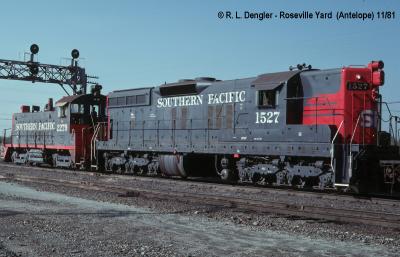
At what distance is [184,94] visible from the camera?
2041 cm

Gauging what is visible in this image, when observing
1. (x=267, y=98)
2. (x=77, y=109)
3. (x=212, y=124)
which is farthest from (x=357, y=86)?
(x=77, y=109)

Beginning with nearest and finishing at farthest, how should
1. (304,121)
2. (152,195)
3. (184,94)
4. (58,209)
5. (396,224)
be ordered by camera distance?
1. (396,224)
2. (58,209)
3. (152,195)
4. (304,121)
5. (184,94)

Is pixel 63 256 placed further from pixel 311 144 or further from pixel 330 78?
pixel 330 78

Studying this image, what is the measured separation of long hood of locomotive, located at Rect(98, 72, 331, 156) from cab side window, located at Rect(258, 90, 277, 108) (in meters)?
0.15

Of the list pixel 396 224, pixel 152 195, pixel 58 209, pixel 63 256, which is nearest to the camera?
pixel 63 256

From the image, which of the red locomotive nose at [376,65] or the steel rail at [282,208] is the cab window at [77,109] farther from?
the red locomotive nose at [376,65]

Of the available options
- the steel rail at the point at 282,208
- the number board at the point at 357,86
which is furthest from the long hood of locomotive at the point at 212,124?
the steel rail at the point at 282,208

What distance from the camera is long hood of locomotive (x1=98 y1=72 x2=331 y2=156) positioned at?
15922 mm

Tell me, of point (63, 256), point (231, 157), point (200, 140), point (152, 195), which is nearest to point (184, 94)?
point (200, 140)

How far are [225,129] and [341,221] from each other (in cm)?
890

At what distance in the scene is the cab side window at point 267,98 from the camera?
54.8ft

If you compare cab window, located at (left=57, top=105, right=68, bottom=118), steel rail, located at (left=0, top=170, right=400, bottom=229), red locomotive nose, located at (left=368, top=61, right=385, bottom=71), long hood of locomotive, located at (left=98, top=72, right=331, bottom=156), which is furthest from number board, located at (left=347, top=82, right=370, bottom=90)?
cab window, located at (left=57, top=105, right=68, bottom=118)

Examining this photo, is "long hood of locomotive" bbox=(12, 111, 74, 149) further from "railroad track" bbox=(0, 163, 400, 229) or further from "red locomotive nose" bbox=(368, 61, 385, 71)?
"red locomotive nose" bbox=(368, 61, 385, 71)

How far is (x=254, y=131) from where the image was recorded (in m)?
17.2
